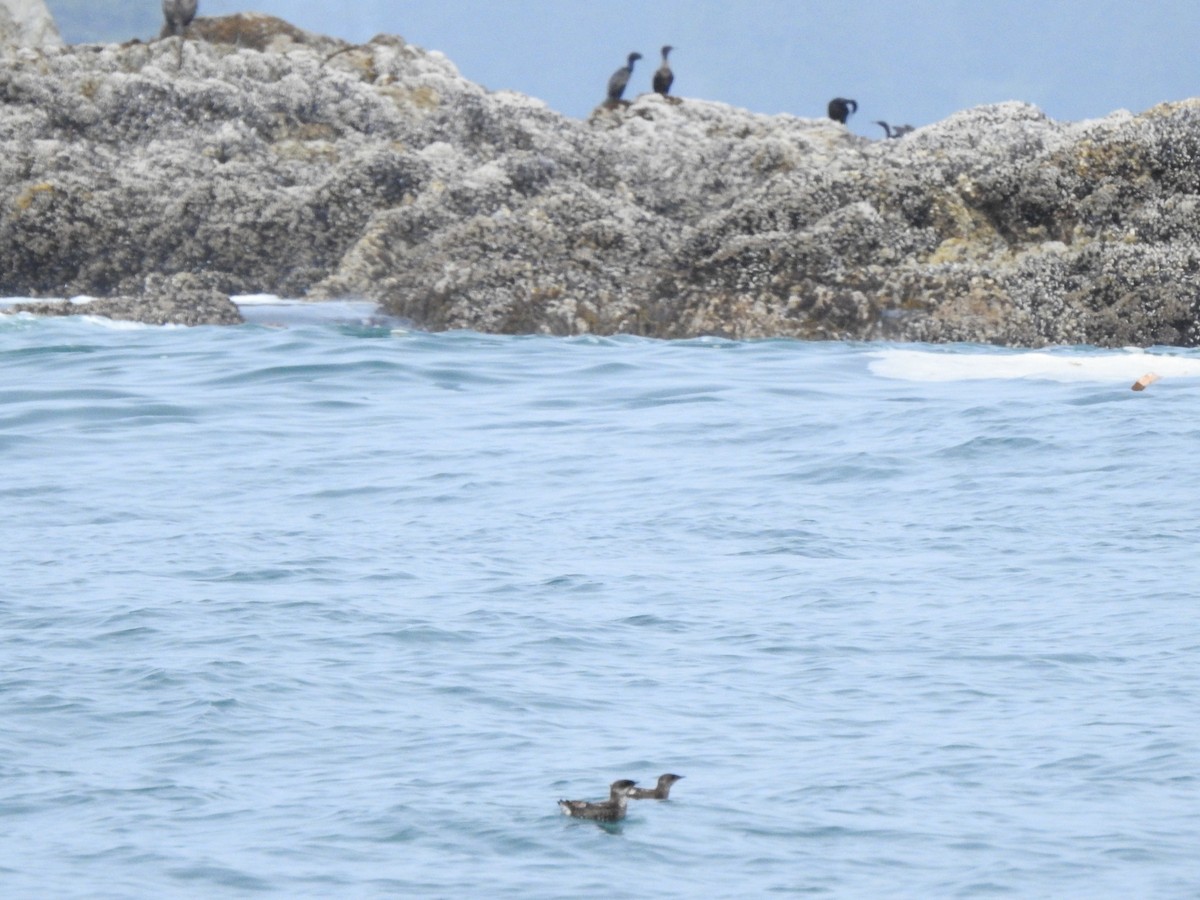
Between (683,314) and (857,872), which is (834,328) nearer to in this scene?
(683,314)

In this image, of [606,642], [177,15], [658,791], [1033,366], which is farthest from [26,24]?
[658,791]

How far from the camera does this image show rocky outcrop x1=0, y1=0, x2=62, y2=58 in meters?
32.8

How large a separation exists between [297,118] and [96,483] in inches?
584

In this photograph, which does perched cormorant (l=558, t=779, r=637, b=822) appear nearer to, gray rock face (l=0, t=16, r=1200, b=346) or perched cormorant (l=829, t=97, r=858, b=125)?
gray rock face (l=0, t=16, r=1200, b=346)

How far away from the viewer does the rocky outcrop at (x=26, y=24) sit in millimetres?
32750

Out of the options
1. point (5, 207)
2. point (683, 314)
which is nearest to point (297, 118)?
point (5, 207)

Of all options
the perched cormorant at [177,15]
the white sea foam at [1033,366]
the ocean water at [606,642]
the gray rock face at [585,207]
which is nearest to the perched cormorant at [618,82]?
the gray rock face at [585,207]

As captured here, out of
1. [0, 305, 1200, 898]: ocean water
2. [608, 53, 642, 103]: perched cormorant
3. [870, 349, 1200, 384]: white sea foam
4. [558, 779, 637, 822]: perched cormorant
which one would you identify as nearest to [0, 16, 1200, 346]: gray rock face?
[870, 349, 1200, 384]: white sea foam

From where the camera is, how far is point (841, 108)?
29484 mm

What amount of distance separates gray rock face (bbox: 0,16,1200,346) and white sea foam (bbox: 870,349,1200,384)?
111 cm

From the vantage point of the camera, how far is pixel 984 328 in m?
16.4

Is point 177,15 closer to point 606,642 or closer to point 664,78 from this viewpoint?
point 664,78

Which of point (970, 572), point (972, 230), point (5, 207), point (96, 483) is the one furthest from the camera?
point (5, 207)

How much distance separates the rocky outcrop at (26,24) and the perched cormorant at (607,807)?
1165 inches
